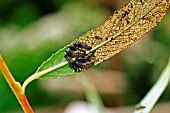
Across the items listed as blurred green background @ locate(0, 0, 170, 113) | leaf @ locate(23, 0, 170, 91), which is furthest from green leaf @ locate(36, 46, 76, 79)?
blurred green background @ locate(0, 0, 170, 113)

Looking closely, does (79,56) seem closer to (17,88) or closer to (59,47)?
(17,88)

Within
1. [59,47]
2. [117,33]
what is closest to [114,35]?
[117,33]

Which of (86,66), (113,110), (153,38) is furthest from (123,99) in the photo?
(86,66)

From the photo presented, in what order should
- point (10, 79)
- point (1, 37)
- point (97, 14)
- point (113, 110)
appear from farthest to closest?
point (97, 14) < point (1, 37) < point (113, 110) < point (10, 79)

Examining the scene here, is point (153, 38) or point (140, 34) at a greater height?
point (140, 34)

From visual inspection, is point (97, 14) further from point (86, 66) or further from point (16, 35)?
point (86, 66)

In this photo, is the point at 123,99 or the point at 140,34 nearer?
the point at 140,34

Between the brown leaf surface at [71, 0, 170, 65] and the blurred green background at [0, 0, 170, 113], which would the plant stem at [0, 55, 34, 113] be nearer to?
the brown leaf surface at [71, 0, 170, 65]
